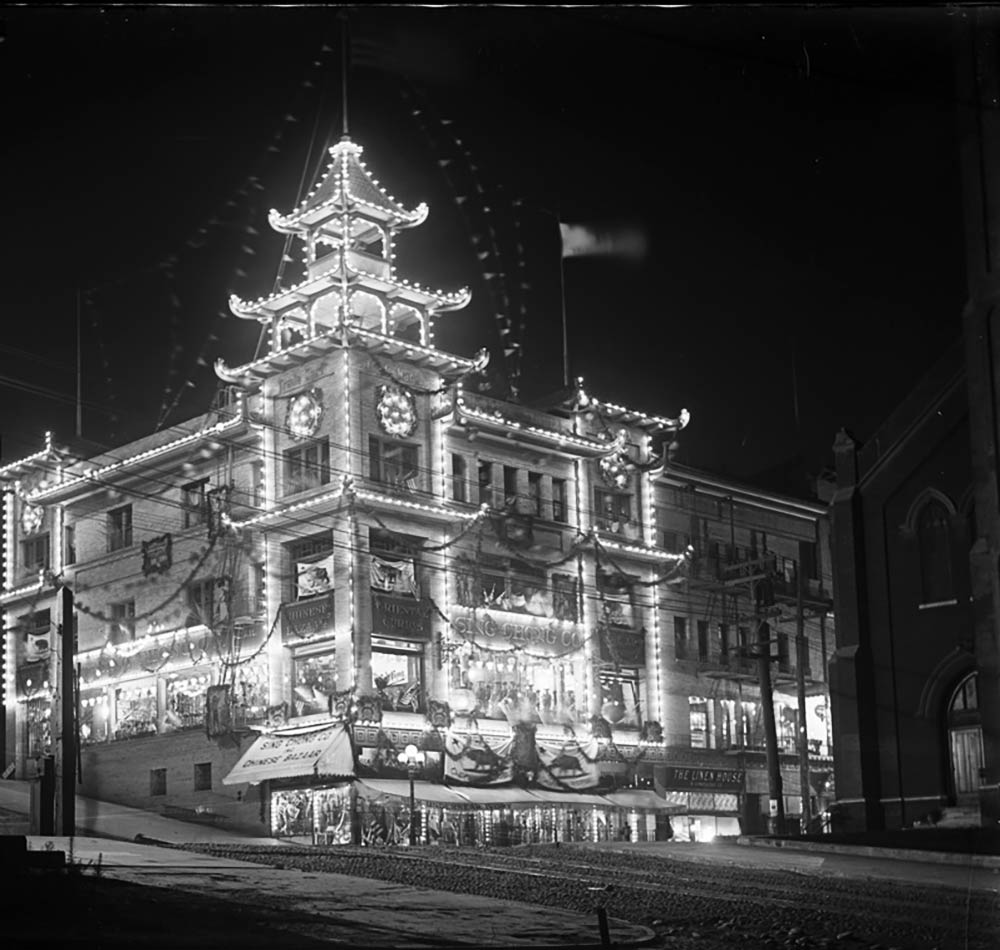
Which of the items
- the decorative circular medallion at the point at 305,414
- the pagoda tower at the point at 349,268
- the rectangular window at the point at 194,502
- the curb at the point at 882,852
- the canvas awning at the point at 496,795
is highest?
the pagoda tower at the point at 349,268

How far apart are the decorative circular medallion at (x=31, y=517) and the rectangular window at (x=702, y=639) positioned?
25.9 m

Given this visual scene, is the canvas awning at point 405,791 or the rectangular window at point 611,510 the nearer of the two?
the canvas awning at point 405,791

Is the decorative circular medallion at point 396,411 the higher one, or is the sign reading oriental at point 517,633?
the decorative circular medallion at point 396,411

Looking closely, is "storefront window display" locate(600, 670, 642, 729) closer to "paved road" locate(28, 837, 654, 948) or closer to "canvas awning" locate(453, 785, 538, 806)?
"canvas awning" locate(453, 785, 538, 806)

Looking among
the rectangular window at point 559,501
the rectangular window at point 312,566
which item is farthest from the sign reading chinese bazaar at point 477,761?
the rectangular window at point 559,501

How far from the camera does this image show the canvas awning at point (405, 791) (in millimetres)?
47656

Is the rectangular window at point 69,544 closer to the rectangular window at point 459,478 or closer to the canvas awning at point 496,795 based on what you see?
the rectangular window at point 459,478

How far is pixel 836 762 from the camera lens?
40.7 metres

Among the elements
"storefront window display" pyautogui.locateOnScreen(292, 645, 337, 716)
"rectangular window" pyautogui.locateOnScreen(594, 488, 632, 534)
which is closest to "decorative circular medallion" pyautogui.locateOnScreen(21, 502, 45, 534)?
"storefront window display" pyautogui.locateOnScreen(292, 645, 337, 716)

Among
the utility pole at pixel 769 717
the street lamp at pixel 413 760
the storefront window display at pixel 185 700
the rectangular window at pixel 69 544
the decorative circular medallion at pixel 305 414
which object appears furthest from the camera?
the rectangular window at pixel 69 544

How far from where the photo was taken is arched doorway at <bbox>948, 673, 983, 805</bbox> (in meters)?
40.3

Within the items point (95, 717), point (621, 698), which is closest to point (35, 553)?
point (95, 717)

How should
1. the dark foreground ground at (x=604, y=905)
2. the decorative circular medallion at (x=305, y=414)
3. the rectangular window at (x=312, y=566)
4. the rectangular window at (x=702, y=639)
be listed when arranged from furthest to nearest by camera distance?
the rectangular window at (x=702, y=639)
the decorative circular medallion at (x=305, y=414)
the rectangular window at (x=312, y=566)
the dark foreground ground at (x=604, y=905)

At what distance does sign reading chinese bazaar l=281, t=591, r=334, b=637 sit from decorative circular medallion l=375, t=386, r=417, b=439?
5.92m
